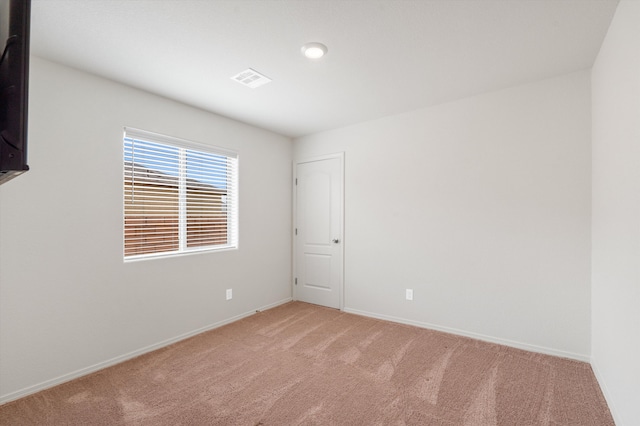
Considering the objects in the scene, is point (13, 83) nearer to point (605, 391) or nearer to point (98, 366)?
point (98, 366)

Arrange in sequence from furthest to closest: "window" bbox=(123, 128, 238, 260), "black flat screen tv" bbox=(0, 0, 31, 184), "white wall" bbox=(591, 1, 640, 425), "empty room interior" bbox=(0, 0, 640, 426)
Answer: "window" bbox=(123, 128, 238, 260)
"empty room interior" bbox=(0, 0, 640, 426)
"white wall" bbox=(591, 1, 640, 425)
"black flat screen tv" bbox=(0, 0, 31, 184)

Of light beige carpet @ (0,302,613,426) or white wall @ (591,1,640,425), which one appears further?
light beige carpet @ (0,302,613,426)

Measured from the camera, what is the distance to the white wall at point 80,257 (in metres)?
2.23

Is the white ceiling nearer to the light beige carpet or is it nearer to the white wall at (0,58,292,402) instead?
the white wall at (0,58,292,402)

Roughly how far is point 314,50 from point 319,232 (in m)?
2.69

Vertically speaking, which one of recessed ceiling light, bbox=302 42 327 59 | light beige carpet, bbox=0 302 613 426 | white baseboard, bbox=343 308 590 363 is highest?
recessed ceiling light, bbox=302 42 327 59

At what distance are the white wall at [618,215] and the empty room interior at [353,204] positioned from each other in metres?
0.02

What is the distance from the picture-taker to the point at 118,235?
276 centimetres

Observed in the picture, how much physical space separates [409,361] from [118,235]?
289 centimetres

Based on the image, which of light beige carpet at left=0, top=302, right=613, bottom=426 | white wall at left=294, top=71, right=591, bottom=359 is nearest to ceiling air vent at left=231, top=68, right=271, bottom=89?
white wall at left=294, top=71, right=591, bottom=359

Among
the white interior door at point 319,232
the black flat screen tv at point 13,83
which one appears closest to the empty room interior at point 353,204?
the white interior door at point 319,232

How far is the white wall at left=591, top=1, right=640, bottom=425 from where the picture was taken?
1.58 metres

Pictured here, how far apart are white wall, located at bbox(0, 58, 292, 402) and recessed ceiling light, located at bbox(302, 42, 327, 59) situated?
5.73 feet

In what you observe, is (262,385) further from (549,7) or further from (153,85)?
(549,7)
